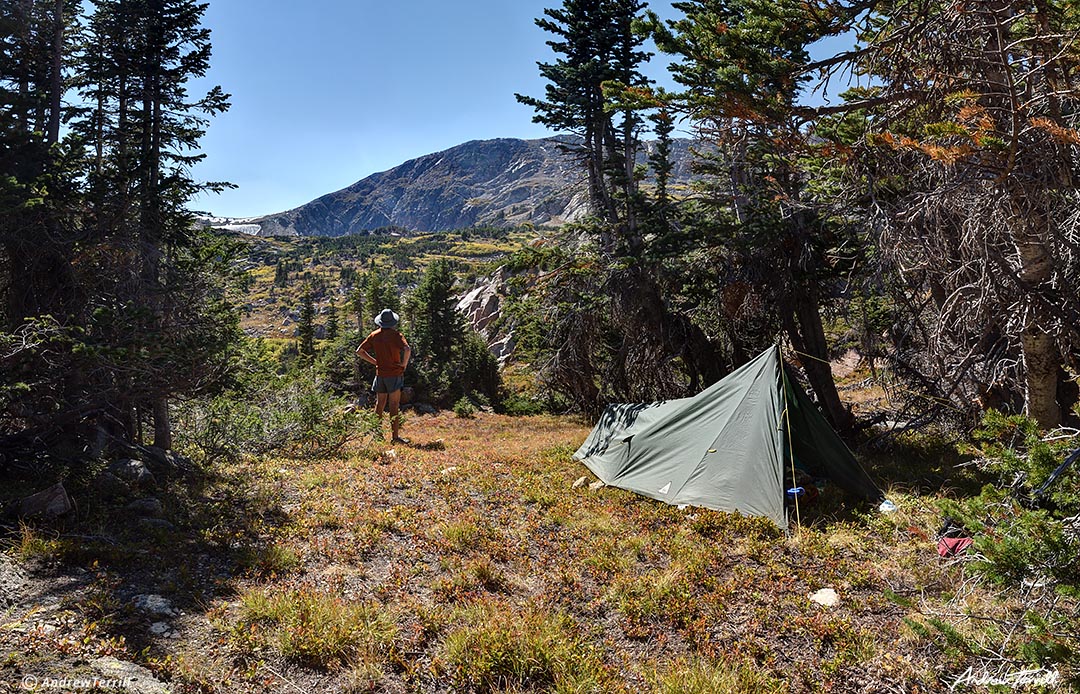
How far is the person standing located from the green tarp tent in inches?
209

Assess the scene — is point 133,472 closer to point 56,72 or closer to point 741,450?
point 56,72

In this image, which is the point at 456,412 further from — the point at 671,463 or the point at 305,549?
the point at 305,549

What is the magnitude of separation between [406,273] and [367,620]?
127 metres

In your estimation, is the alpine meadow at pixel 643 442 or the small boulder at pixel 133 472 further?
the small boulder at pixel 133 472

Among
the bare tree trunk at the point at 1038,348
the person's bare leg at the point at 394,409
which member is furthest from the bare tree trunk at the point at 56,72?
the bare tree trunk at the point at 1038,348

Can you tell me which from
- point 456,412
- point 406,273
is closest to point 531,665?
point 456,412

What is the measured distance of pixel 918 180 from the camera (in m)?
7.31

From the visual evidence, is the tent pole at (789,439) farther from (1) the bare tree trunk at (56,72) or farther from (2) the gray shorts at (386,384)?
(1) the bare tree trunk at (56,72)

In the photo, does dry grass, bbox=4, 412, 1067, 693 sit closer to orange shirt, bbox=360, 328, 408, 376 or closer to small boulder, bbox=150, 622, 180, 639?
small boulder, bbox=150, 622, 180, 639

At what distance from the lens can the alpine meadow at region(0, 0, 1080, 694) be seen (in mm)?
3928

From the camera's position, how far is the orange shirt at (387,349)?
11867mm

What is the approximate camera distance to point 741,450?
7750 mm
